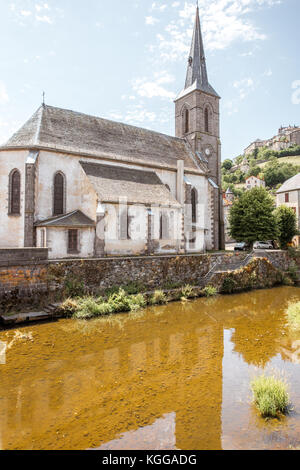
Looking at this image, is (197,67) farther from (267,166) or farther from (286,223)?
(267,166)

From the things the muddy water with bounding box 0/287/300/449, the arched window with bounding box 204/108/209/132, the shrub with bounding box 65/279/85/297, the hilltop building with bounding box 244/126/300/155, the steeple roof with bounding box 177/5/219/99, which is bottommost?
the muddy water with bounding box 0/287/300/449

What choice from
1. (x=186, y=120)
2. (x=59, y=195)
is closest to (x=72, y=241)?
(x=59, y=195)

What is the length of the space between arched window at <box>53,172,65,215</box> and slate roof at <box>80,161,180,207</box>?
6.05 ft

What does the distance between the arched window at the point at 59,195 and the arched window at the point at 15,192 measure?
7.50 feet

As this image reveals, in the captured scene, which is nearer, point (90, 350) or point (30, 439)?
point (30, 439)

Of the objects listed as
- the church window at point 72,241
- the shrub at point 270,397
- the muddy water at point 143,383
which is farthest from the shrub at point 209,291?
the shrub at point 270,397

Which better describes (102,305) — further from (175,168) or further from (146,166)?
(175,168)

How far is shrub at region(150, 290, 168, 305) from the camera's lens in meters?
13.8

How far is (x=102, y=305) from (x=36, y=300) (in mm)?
2739

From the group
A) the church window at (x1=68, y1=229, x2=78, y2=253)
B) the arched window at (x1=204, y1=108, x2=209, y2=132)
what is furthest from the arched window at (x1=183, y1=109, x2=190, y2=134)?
the church window at (x1=68, y1=229, x2=78, y2=253)

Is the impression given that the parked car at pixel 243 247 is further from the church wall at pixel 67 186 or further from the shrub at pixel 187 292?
the church wall at pixel 67 186

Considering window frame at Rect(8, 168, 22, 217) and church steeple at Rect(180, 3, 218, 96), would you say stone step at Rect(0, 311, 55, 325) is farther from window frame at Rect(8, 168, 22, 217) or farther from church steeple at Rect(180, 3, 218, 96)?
church steeple at Rect(180, 3, 218, 96)

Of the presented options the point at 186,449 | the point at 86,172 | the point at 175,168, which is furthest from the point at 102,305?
the point at 175,168

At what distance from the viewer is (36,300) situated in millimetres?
11539
